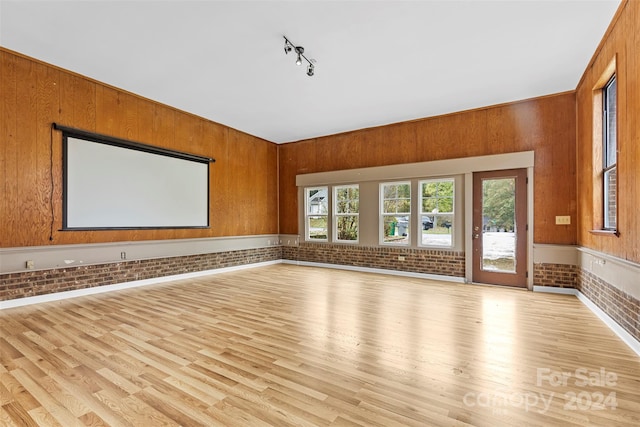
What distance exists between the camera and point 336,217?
7.44m

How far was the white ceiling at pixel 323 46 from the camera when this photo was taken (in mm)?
3051

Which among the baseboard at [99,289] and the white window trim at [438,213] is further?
the white window trim at [438,213]

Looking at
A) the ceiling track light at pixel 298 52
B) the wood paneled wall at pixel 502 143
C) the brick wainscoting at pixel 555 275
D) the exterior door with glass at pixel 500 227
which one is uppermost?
the ceiling track light at pixel 298 52

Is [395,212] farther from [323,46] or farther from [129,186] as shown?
[129,186]

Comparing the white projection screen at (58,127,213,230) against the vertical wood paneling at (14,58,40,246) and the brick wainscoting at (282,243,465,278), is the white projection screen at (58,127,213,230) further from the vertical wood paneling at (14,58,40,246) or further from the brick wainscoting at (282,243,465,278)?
the brick wainscoting at (282,243,465,278)

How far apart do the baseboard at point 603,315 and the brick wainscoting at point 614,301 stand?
3 cm

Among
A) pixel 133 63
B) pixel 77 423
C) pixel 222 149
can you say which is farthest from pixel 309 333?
pixel 222 149

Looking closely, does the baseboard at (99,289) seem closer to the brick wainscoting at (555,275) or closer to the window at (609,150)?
the brick wainscoting at (555,275)

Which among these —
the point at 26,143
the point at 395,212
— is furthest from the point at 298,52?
the point at 395,212

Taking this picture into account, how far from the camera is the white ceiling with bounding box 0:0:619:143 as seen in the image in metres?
3.05

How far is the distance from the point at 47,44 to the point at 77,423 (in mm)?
4318

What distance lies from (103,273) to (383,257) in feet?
17.0

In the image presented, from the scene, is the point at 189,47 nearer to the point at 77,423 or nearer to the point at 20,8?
the point at 20,8

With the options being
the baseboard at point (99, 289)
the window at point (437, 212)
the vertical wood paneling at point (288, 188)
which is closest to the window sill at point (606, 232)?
the window at point (437, 212)
